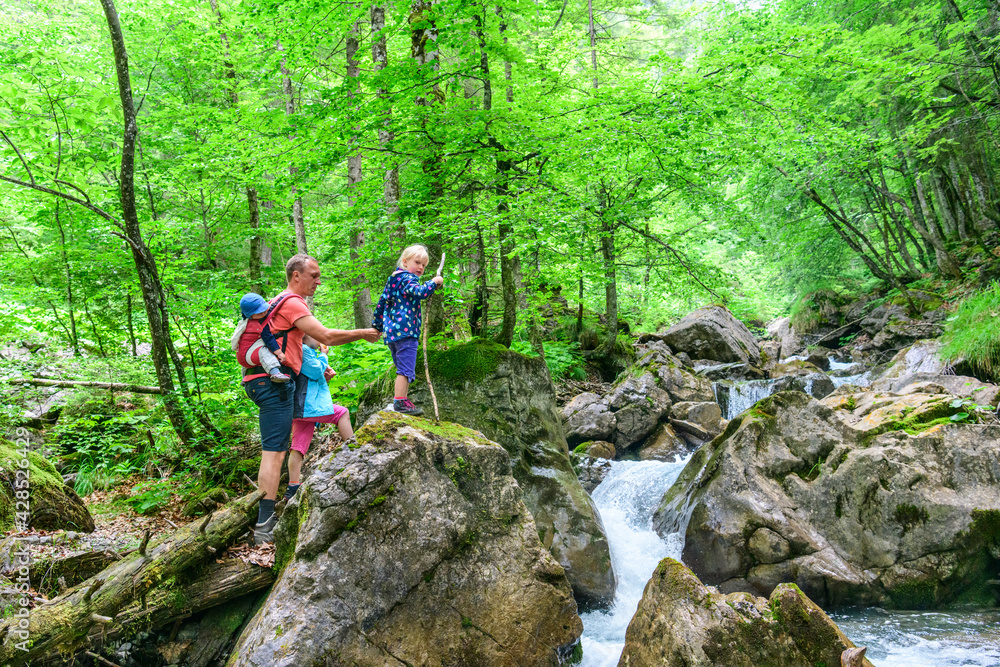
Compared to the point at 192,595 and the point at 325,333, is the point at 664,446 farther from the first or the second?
the point at 192,595

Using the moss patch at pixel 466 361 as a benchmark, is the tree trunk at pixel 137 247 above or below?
above

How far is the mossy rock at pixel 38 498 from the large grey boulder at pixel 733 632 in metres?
5.38

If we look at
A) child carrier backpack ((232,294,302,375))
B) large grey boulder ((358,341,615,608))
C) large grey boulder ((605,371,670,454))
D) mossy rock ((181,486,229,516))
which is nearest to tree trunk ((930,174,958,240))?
large grey boulder ((605,371,670,454))

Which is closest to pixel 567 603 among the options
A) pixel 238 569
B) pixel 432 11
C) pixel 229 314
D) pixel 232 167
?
pixel 238 569

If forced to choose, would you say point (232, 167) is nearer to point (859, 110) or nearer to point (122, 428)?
point (122, 428)

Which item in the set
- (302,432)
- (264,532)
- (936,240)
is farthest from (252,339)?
(936,240)

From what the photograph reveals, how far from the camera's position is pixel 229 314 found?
6797 mm

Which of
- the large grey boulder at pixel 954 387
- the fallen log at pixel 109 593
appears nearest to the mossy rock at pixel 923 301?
the large grey boulder at pixel 954 387

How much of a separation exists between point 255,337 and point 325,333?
584 millimetres

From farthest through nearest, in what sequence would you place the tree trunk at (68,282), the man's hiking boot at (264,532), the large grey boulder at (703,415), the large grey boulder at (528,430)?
the large grey boulder at (703,415) → the tree trunk at (68,282) → the large grey boulder at (528,430) → the man's hiking boot at (264,532)

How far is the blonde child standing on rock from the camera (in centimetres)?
486

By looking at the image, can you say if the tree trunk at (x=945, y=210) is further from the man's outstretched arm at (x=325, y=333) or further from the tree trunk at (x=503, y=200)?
the man's outstretched arm at (x=325, y=333)

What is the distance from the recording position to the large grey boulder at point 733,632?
3.59m

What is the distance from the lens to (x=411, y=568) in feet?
12.5
